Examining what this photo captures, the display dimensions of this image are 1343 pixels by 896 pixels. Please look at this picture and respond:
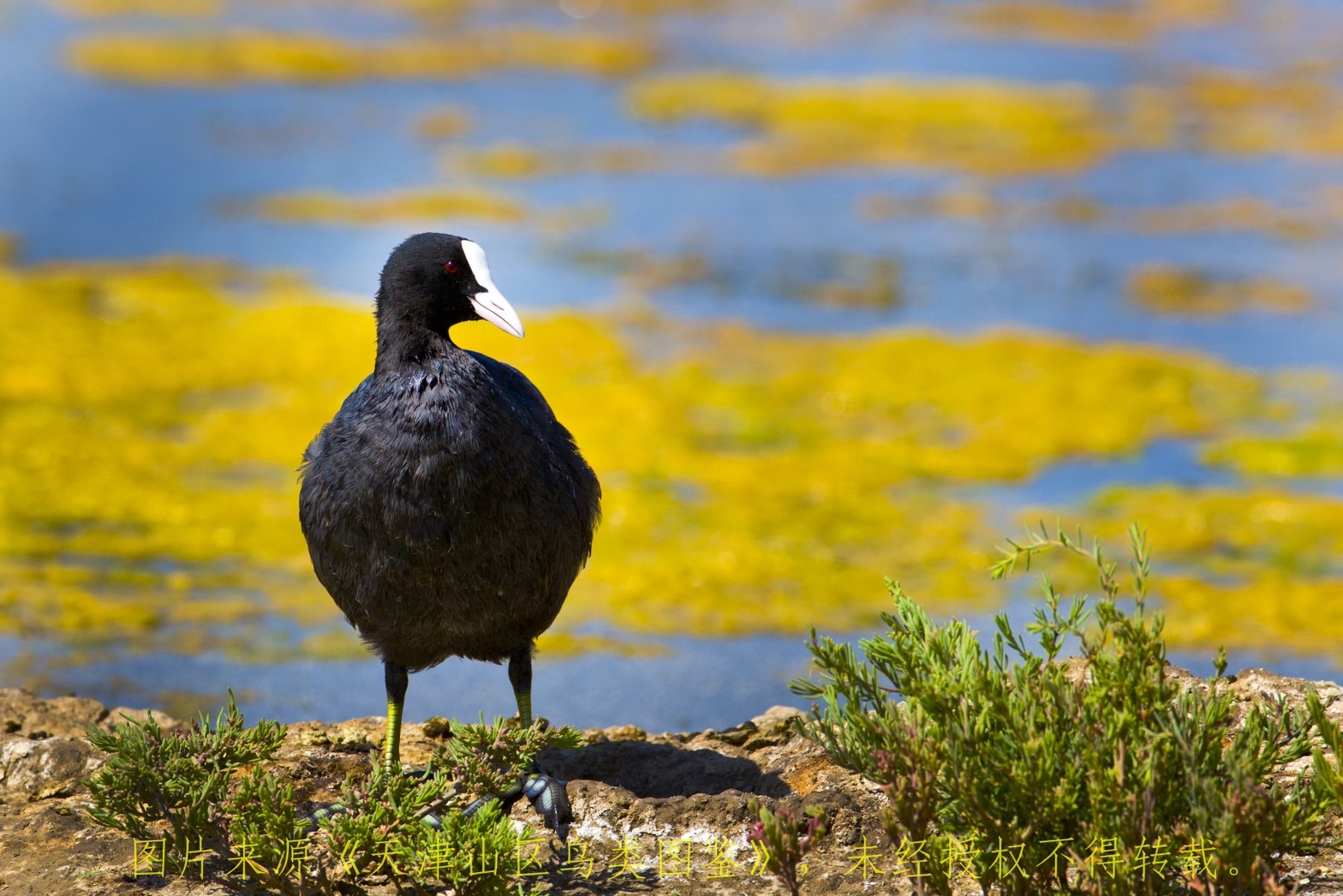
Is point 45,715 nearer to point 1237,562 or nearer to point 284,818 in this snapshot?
point 284,818

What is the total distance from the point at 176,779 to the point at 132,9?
74.2ft

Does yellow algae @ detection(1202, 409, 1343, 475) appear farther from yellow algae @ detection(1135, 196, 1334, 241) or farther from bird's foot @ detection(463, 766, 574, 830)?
bird's foot @ detection(463, 766, 574, 830)

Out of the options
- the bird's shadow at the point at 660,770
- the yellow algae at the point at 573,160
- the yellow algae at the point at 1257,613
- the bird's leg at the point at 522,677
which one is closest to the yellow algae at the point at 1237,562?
the yellow algae at the point at 1257,613

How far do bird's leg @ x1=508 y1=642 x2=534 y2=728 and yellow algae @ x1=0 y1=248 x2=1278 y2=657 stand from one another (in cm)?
252

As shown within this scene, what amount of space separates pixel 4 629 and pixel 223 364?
4.37 metres

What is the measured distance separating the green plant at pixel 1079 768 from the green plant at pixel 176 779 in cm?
163

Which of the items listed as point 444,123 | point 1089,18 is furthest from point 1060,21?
point 444,123

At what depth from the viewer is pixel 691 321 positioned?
1277 cm

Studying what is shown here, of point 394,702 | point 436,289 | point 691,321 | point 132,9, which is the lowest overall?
point 394,702

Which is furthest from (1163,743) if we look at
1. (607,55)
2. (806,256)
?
(607,55)

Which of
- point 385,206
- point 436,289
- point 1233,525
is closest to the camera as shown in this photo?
point 436,289

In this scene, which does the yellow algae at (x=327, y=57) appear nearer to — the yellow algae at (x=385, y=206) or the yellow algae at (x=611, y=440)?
the yellow algae at (x=385, y=206)

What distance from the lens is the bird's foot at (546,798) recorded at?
472 centimetres

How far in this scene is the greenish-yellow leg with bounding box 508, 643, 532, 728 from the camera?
5207mm
